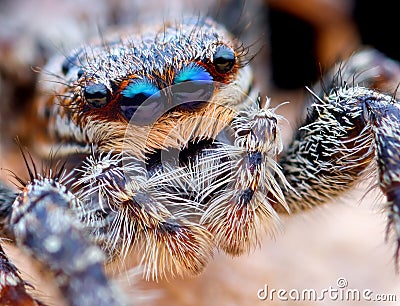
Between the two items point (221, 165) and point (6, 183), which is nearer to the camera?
point (221, 165)

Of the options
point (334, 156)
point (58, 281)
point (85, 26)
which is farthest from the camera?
point (85, 26)

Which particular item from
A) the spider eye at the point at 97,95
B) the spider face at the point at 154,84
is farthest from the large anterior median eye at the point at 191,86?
the spider eye at the point at 97,95

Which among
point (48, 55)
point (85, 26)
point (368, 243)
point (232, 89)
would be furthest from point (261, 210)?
point (85, 26)

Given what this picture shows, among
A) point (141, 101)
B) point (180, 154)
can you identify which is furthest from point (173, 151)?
point (141, 101)

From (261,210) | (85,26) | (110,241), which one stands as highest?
(85,26)

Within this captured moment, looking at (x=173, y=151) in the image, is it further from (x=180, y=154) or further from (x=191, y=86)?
(x=191, y=86)

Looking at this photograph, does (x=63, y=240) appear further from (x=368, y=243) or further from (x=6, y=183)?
(x=368, y=243)
